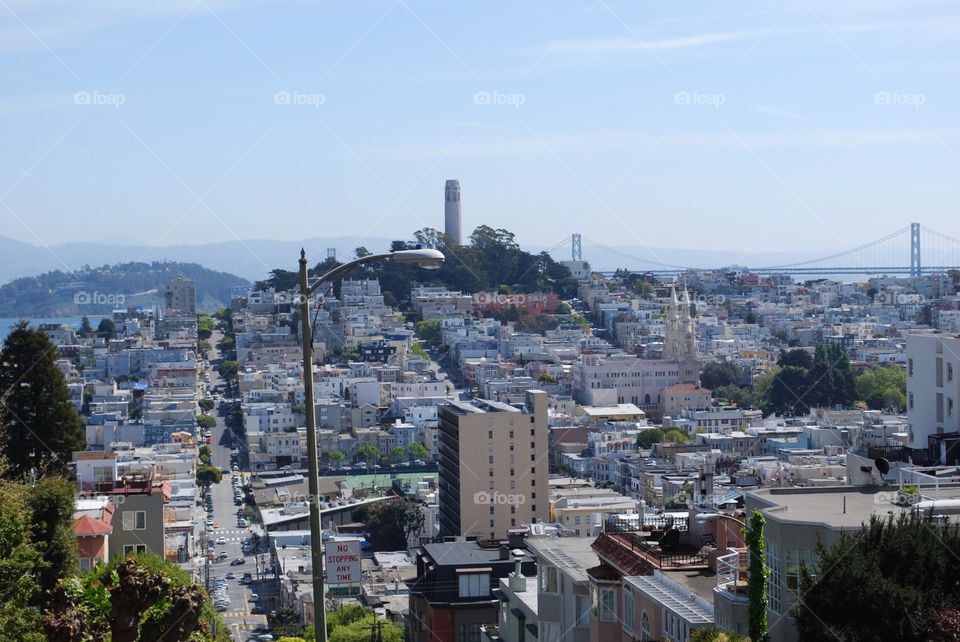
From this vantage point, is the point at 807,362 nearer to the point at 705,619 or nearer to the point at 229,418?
the point at 229,418

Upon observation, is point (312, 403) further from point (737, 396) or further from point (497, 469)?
point (737, 396)

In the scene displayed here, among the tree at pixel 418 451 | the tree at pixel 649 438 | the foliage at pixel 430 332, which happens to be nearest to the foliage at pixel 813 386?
the tree at pixel 649 438

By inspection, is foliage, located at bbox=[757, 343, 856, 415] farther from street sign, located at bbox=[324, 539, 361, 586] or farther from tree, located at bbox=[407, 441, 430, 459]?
street sign, located at bbox=[324, 539, 361, 586]

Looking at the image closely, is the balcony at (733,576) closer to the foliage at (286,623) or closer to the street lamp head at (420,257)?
the street lamp head at (420,257)

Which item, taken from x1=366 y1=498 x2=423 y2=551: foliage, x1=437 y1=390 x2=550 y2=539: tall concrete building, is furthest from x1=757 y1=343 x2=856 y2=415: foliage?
x1=437 y1=390 x2=550 y2=539: tall concrete building

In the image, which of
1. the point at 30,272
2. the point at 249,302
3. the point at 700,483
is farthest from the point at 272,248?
the point at 700,483

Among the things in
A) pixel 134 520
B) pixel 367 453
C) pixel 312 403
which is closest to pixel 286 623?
pixel 134 520
